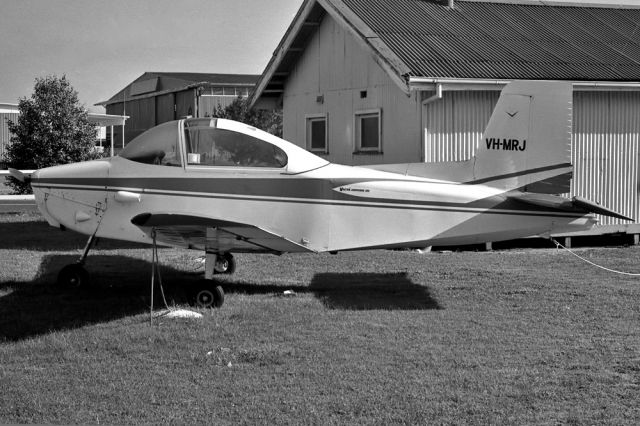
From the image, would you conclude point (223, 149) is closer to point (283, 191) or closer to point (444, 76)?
point (283, 191)

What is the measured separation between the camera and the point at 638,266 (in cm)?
1245

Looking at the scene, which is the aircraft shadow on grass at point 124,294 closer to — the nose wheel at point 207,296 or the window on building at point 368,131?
the nose wheel at point 207,296

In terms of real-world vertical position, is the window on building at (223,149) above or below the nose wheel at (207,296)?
above

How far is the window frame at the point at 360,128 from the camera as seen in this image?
604 inches

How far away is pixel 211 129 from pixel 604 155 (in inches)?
360

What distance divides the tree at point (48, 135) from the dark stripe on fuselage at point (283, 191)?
14763 millimetres

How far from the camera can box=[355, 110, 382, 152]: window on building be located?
15477 mm

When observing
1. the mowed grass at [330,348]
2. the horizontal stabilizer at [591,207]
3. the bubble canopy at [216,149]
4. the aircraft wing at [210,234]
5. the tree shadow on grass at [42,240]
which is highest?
the bubble canopy at [216,149]

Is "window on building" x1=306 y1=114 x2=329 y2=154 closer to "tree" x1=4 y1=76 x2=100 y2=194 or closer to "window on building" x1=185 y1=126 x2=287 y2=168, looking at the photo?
"window on building" x1=185 y1=126 x2=287 y2=168

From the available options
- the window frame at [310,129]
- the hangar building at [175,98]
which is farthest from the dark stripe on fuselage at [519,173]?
the hangar building at [175,98]

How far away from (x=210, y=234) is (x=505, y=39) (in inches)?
379

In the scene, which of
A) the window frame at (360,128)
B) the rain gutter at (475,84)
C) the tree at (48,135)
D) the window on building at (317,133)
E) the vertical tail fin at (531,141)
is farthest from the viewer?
the tree at (48,135)

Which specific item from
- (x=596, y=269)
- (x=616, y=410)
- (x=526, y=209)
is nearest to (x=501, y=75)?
(x=596, y=269)

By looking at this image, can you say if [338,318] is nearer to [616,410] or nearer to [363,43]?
[616,410]
